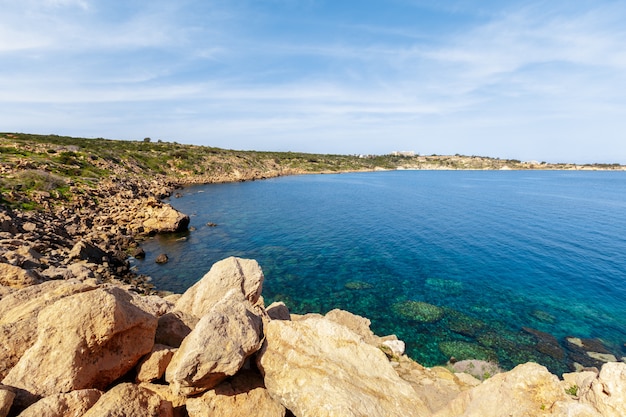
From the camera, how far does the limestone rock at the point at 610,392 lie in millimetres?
8039

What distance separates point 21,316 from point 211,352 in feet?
23.8

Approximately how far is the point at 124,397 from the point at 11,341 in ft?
15.1

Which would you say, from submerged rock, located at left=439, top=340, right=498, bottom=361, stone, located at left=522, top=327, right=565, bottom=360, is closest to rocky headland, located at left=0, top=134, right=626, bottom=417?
submerged rock, located at left=439, top=340, right=498, bottom=361

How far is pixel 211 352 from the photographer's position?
999 centimetres

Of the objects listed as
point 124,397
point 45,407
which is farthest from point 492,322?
point 45,407

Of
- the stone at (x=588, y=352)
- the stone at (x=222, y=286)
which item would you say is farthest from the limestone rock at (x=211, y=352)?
the stone at (x=588, y=352)

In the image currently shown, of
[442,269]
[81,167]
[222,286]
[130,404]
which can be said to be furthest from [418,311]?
[81,167]

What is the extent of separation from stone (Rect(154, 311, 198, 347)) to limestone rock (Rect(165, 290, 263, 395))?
6.06 feet

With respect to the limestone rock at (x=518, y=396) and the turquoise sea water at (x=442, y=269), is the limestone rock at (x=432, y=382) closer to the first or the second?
the limestone rock at (x=518, y=396)

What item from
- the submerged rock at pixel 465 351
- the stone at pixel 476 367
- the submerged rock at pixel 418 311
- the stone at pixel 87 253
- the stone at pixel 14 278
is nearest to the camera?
the stone at pixel 14 278

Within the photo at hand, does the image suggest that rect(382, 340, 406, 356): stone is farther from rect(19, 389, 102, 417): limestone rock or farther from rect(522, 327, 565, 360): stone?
rect(19, 389, 102, 417): limestone rock

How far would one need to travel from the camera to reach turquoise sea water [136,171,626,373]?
29.3 meters

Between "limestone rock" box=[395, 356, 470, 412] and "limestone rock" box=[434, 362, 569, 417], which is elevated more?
"limestone rock" box=[434, 362, 569, 417]

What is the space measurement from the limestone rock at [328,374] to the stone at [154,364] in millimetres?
3521
